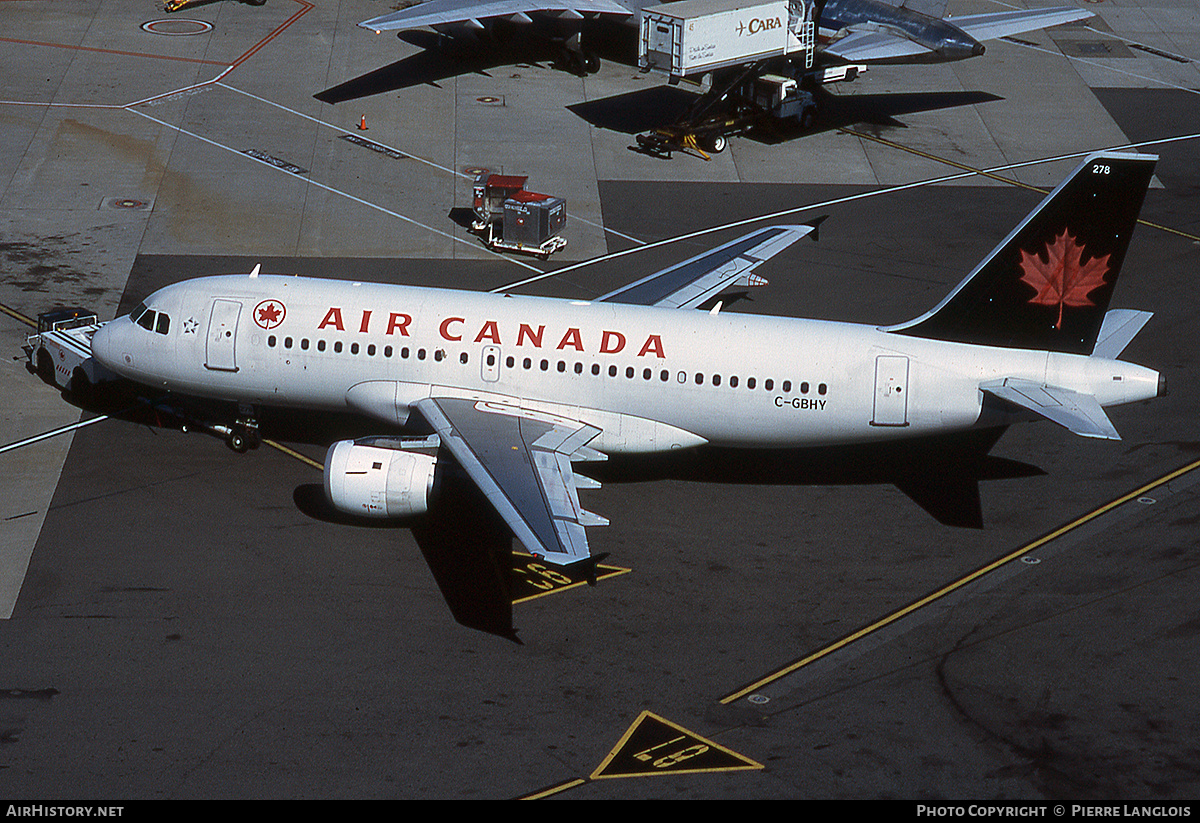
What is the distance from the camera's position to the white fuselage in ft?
112

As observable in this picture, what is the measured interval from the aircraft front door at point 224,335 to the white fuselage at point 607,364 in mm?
41

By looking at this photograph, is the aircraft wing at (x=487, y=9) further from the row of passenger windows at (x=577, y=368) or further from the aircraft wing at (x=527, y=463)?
the aircraft wing at (x=527, y=463)

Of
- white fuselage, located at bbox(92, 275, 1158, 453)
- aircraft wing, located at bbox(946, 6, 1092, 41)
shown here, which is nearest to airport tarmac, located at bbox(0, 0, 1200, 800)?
white fuselage, located at bbox(92, 275, 1158, 453)

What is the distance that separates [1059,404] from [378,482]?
17.5m

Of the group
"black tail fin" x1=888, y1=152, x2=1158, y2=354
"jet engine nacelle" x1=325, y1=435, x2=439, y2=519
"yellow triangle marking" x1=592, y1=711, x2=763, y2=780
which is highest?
"black tail fin" x1=888, y1=152, x2=1158, y2=354

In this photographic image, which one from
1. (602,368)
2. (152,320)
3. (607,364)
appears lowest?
(152,320)

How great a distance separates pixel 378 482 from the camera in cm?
3291

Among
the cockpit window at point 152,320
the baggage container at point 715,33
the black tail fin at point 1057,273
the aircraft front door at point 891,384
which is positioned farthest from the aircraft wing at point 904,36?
the cockpit window at point 152,320

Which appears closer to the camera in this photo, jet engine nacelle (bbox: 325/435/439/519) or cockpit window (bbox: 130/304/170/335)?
jet engine nacelle (bbox: 325/435/439/519)

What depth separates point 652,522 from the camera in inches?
1388

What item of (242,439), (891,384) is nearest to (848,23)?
(891,384)

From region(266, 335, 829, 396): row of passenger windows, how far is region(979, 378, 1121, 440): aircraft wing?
4.73 metres

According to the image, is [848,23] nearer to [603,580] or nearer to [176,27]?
[176,27]

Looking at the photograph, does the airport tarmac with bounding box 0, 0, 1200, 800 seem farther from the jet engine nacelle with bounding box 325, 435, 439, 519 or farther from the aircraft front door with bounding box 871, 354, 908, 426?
the aircraft front door with bounding box 871, 354, 908, 426
